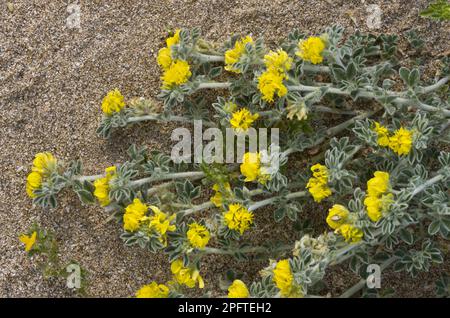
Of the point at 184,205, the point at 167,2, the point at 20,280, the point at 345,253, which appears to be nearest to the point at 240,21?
the point at 167,2

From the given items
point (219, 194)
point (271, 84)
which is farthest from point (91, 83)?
point (271, 84)

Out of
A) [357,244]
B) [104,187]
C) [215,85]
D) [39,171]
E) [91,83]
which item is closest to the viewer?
[357,244]

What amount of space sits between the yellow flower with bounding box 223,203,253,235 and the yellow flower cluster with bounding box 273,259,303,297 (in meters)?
0.30

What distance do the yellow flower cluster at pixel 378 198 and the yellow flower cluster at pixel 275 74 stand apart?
1.86 ft

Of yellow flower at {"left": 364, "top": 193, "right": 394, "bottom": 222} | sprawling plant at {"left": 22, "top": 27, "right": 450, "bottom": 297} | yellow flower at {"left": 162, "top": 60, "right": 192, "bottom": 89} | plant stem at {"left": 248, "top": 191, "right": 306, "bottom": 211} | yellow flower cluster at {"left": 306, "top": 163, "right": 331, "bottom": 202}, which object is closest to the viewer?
yellow flower at {"left": 364, "top": 193, "right": 394, "bottom": 222}

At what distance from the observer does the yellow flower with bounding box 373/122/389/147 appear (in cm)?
293

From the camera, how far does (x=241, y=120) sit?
3.11 metres

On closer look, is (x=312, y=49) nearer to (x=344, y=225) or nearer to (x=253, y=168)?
(x=253, y=168)

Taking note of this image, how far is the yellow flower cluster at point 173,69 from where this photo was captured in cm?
315

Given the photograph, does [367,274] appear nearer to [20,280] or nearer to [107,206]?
[107,206]

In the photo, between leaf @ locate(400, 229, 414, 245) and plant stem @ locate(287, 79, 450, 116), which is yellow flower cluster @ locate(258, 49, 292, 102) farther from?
leaf @ locate(400, 229, 414, 245)

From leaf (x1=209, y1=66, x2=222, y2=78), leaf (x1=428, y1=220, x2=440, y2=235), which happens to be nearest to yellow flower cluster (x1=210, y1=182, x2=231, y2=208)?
leaf (x1=209, y1=66, x2=222, y2=78)

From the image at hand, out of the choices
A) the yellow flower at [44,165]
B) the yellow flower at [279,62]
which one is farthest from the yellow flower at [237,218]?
the yellow flower at [44,165]

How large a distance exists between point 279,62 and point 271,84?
100 millimetres
